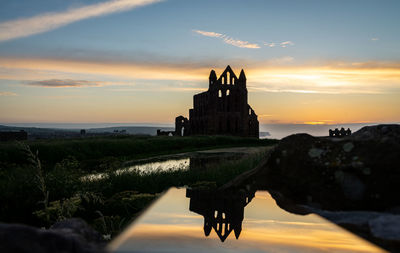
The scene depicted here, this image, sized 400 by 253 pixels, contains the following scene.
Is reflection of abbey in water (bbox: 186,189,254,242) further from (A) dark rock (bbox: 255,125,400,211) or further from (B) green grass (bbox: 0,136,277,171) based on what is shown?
(B) green grass (bbox: 0,136,277,171)

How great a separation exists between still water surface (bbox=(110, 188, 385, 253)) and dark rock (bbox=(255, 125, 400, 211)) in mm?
1040

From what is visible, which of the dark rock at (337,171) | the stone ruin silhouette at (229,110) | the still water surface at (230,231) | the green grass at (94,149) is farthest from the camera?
the stone ruin silhouette at (229,110)

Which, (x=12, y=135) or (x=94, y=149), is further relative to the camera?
(x=12, y=135)

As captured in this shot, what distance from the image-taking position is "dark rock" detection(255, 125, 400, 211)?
193 inches

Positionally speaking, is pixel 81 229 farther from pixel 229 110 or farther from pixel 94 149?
pixel 229 110

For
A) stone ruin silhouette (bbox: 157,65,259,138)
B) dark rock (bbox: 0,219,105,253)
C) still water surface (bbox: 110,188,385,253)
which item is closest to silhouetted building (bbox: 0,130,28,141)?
stone ruin silhouette (bbox: 157,65,259,138)

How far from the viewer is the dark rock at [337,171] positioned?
4.91 metres

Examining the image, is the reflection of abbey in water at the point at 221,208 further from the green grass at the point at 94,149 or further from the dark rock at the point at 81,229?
the green grass at the point at 94,149

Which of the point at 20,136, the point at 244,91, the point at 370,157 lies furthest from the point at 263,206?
the point at 244,91

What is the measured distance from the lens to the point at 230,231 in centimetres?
326

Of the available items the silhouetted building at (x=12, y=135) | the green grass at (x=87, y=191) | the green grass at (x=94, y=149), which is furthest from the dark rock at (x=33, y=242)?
the silhouetted building at (x=12, y=135)

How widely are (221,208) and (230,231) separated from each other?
1.10m

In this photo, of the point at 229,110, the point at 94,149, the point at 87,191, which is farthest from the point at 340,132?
the point at 87,191

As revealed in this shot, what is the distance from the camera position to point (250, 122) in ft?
199
